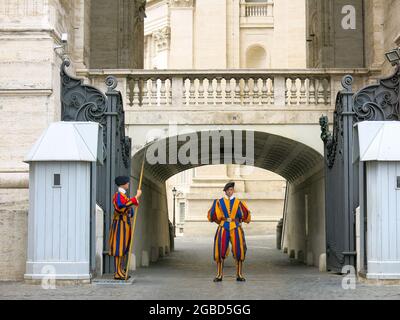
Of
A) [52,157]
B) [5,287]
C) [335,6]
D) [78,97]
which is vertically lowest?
[5,287]

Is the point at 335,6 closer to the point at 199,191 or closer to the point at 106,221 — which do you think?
the point at 106,221

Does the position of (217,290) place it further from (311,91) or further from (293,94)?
(311,91)

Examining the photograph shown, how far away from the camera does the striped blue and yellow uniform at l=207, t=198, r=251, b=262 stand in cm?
1586

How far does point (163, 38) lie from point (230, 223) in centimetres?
5316

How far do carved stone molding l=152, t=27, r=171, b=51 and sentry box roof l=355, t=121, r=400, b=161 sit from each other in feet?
174

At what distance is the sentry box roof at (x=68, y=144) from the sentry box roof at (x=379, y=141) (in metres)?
4.42

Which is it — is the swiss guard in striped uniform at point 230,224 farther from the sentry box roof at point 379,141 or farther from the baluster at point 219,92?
the baluster at point 219,92

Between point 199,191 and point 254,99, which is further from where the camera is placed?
point 199,191

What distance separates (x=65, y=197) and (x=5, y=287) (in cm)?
171

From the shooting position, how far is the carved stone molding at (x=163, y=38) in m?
67.2
